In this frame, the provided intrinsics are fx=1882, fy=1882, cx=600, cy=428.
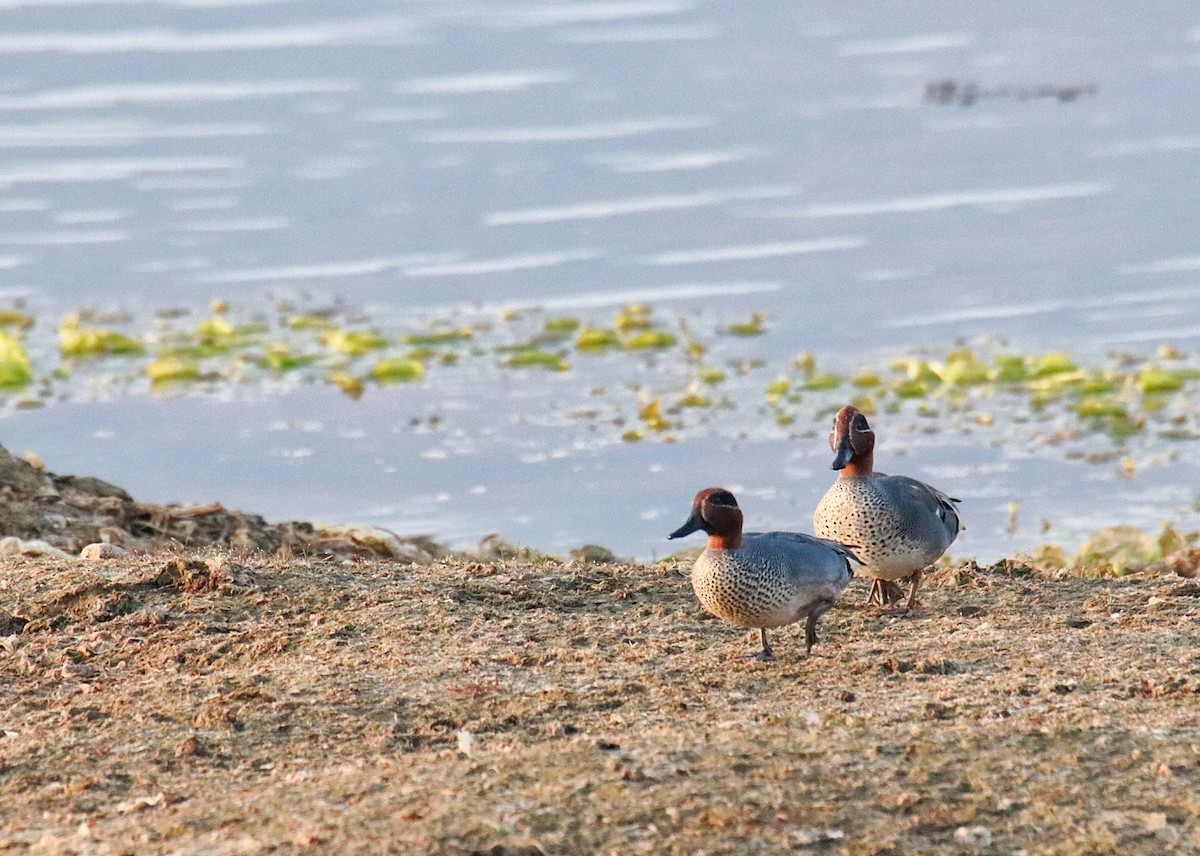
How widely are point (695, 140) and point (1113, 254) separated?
475 cm

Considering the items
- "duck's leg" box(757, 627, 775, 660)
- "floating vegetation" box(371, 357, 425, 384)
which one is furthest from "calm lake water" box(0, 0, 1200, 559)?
"duck's leg" box(757, 627, 775, 660)

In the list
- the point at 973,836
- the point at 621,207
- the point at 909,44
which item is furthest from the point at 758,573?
the point at 909,44

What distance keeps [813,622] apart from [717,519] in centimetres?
43

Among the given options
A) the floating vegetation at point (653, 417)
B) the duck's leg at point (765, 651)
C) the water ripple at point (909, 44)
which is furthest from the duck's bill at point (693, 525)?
the water ripple at point (909, 44)

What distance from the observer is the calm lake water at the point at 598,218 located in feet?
32.7

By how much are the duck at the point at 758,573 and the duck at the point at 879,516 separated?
346 millimetres

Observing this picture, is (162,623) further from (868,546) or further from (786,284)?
(786,284)

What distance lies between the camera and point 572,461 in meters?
10.1

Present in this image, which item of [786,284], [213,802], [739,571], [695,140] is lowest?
[213,802]

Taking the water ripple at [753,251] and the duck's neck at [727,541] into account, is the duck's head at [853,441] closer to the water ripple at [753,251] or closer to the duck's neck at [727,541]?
the duck's neck at [727,541]

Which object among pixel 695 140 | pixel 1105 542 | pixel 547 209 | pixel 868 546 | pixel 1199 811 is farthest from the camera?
pixel 695 140

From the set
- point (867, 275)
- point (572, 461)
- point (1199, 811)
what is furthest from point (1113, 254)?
point (1199, 811)

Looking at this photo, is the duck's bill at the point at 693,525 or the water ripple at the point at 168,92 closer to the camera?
the duck's bill at the point at 693,525

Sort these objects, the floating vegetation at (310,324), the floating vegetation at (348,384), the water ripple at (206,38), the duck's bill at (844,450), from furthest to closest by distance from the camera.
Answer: the water ripple at (206,38)
the floating vegetation at (310,324)
the floating vegetation at (348,384)
the duck's bill at (844,450)
